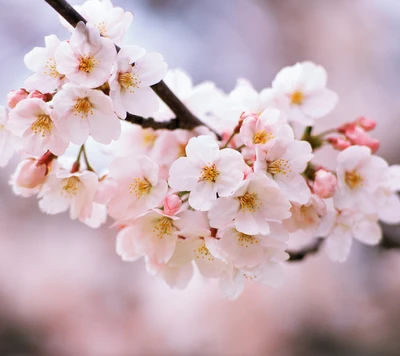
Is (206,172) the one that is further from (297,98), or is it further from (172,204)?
(297,98)

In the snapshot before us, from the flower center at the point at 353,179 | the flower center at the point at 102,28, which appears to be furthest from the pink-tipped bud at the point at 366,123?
the flower center at the point at 102,28

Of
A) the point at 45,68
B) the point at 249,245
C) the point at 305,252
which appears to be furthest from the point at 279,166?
the point at 305,252

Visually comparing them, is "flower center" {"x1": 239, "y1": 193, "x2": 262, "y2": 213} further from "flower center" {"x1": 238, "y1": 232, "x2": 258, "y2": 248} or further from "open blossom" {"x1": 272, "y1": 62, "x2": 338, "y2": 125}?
"open blossom" {"x1": 272, "y1": 62, "x2": 338, "y2": 125}

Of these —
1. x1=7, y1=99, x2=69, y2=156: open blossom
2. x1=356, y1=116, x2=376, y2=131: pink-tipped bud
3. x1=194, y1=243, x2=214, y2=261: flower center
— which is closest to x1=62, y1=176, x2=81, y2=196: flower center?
x1=7, y1=99, x2=69, y2=156: open blossom

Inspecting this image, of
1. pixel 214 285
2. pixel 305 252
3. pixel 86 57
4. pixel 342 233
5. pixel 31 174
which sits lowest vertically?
pixel 214 285

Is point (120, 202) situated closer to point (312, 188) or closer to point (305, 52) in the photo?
point (312, 188)

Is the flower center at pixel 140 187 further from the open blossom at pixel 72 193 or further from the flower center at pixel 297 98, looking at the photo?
the flower center at pixel 297 98
